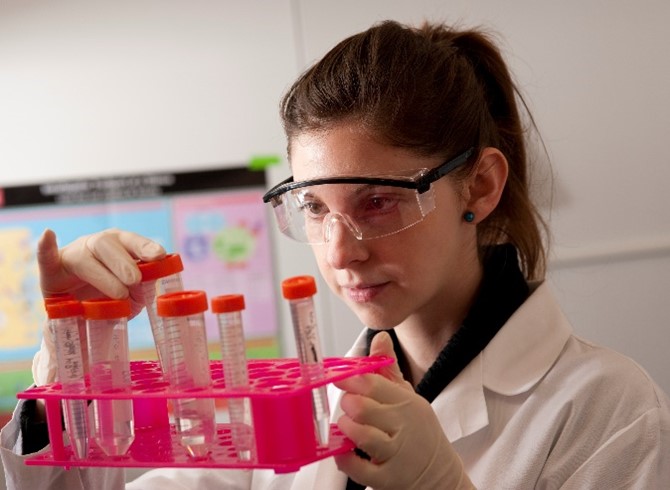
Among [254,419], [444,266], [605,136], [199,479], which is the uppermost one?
[605,136]

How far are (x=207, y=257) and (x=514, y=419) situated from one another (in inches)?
61.3

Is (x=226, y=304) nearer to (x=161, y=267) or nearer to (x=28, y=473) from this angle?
(x=161, y=267)

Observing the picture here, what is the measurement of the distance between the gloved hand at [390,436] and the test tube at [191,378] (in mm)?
156

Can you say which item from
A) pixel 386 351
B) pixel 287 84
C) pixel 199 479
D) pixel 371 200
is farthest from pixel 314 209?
pixel 287 84

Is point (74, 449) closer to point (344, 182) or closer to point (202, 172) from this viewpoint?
point (344, 182)

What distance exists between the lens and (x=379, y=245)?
1350 millimetres

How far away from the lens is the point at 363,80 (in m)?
1.41

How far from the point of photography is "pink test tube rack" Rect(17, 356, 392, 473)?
943 millimetres

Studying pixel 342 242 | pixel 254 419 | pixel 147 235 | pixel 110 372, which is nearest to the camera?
pixel 254 419

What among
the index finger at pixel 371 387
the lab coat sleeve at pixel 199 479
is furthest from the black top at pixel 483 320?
the index finger at pixel 371 387

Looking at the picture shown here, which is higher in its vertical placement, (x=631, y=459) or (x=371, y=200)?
(x=371, y=200)

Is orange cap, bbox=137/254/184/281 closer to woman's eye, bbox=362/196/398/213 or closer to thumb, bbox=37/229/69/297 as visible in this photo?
thumb, bbox=37/229/69/297

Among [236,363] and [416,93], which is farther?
[416,93]

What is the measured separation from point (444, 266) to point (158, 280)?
471 mm
